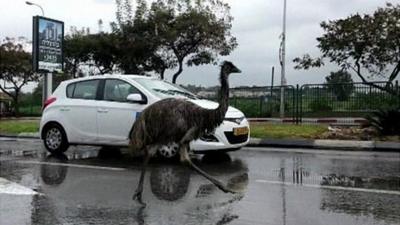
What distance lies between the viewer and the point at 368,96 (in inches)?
741

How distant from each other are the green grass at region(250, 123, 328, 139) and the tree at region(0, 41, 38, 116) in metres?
29.8

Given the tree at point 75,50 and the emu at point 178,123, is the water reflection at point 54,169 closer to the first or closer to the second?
the emu at point 178,123

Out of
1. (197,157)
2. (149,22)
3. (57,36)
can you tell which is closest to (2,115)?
(149,22)

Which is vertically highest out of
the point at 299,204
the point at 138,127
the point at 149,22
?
the point at 149,22

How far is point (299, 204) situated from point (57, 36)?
16.6m

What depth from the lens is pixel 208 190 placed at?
8.39m

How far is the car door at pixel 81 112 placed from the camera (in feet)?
42.1

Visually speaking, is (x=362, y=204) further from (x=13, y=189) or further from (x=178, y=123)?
(x=13, y=189)

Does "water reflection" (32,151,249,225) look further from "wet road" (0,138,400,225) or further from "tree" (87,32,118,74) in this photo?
"tree" (87,32,118,74)

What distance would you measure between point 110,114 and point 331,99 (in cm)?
927

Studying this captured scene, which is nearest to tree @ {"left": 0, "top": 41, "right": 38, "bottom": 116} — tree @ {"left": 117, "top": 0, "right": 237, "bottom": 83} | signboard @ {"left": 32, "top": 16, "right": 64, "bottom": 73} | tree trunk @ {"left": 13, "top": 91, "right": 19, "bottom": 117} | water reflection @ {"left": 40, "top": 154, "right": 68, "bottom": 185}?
tree trunk @ {"left": 13, "top": 91, "right": 19, "bottom": 117}

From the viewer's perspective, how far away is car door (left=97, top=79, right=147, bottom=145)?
12.2 metres

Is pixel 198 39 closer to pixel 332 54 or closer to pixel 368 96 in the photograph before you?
pixel 332 54

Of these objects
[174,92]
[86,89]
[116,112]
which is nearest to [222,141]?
[174,92]
